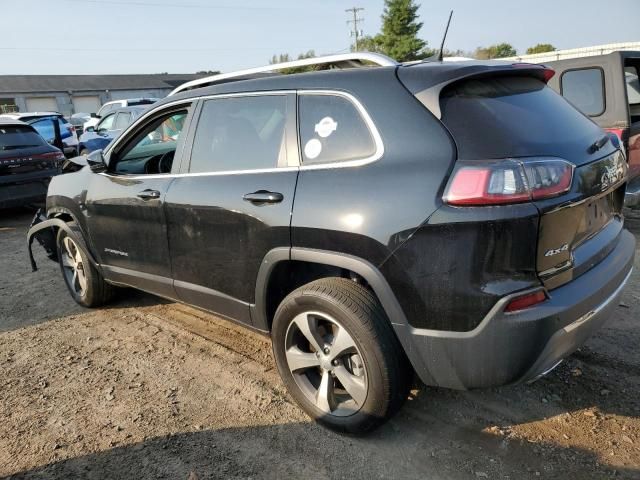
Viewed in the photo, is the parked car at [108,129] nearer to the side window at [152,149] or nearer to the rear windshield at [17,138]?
the rear windshield at [17,138]

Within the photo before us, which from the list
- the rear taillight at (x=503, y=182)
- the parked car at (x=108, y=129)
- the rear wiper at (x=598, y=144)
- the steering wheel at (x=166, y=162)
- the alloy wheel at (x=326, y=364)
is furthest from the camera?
the parked car at (x=108, y=129)

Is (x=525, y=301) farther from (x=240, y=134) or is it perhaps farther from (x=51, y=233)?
(x=51, y=233)

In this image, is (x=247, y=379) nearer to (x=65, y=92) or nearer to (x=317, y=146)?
(x=317, y=146)

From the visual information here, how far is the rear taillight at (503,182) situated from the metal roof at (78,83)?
153 feet

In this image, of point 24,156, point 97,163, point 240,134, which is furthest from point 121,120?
point 240,134

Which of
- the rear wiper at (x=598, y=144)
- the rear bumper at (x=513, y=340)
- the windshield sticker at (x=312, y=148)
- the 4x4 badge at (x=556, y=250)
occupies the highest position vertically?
the windshield sticker at (x=312, y=148)

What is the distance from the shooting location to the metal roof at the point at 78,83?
49625mm

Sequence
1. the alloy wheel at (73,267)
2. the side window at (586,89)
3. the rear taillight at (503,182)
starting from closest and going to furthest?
1. the rear taillight at (503,182)
2. the alloy wheel at (73,267)
3. the side window at (586,89)

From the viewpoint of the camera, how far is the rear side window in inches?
97.9

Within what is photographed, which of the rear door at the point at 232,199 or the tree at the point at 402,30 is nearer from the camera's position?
the rear door at the point at 232,199

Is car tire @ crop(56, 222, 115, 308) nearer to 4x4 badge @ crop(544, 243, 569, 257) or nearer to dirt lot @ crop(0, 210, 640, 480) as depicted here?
dirt lot @ crop(0, 210, 640, 480)

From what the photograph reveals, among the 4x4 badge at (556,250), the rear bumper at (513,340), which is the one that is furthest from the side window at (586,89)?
the 4x4 badge at (556,250)

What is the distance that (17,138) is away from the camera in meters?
8.58

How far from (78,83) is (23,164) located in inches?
2042
